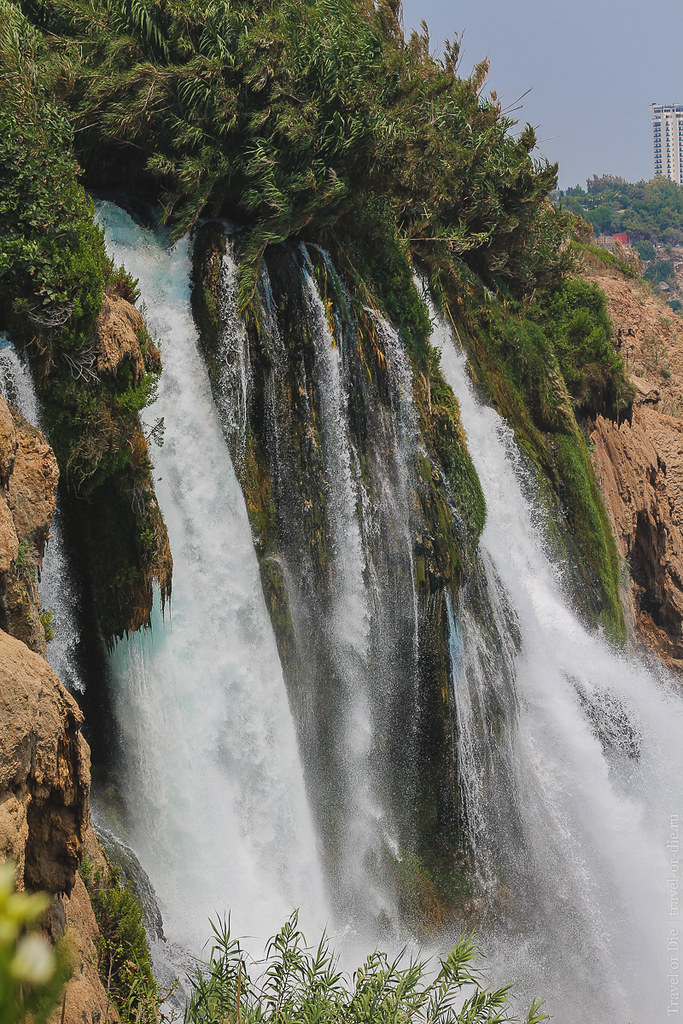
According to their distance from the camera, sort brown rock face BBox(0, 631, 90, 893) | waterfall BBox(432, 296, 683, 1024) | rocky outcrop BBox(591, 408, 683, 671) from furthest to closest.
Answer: rocky outcrop BBox(591, 408, 683, 671) < waterfall BBox(432, 296, 683, 1024) < brown rock face BBox(0, 631, 90, 893)

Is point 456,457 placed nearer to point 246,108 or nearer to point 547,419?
point 547,419

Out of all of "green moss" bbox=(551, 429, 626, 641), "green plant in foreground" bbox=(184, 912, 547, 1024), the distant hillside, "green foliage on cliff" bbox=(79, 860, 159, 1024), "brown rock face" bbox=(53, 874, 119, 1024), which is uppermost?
Answer: the distant hillside

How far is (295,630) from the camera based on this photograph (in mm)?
11000

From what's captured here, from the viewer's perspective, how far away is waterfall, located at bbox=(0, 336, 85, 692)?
8133 mm

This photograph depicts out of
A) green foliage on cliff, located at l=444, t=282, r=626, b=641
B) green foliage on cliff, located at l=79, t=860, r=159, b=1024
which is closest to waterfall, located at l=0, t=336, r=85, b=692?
green foliage on cliff, located at l=79, t=860, r=159, b=1024

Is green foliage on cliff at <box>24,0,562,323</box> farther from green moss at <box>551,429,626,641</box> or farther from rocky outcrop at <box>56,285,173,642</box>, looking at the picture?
green moss at <box>551,429,626,641</box>

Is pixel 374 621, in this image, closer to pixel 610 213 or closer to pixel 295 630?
pixel 295 630

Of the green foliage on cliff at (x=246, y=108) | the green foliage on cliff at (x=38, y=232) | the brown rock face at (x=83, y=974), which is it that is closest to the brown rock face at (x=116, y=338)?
the green foliage on cliff at (x=38, y=232)

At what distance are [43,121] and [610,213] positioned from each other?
358 feet

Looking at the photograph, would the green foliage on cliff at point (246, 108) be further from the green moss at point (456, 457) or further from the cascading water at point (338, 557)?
the green moss at point (456, 457)

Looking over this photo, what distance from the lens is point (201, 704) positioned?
9445 mm

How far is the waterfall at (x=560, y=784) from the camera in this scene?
1166cm

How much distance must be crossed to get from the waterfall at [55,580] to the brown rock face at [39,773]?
10.6 feet

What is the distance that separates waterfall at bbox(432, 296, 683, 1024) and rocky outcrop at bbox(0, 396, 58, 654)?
7.03 m
